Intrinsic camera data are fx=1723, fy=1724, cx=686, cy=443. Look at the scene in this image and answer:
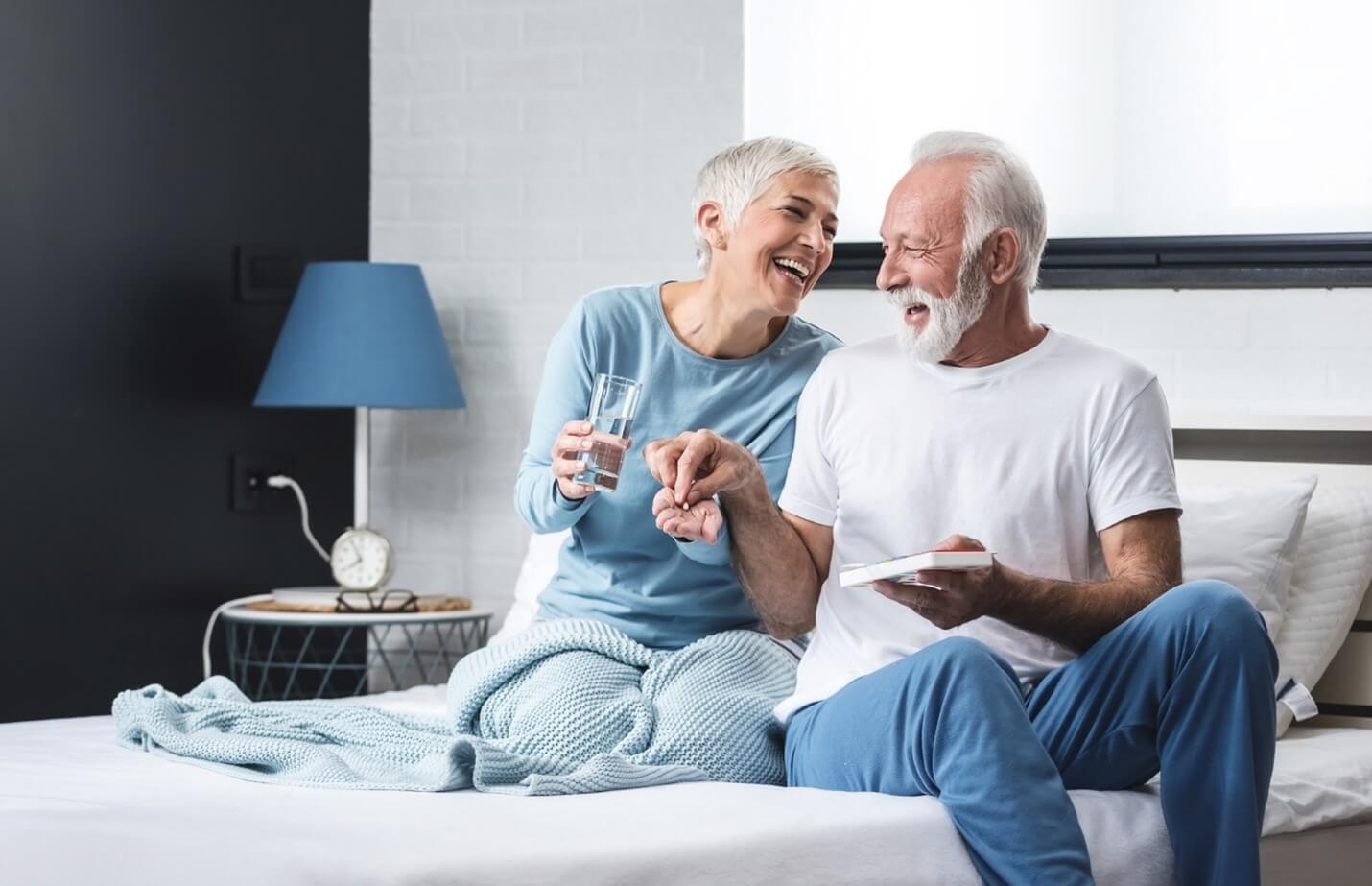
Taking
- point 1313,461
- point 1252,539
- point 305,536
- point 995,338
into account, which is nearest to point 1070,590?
point 995,338

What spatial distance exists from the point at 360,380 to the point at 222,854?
2.04 meters

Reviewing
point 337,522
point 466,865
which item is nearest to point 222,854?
point 466,865

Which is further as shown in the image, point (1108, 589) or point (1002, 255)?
point (1002, 255)

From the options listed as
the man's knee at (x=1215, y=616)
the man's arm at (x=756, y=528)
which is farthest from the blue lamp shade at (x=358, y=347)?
the man's knee at (x=1215, y=616)

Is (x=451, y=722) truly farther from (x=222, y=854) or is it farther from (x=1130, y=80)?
(x=1130, y=80)

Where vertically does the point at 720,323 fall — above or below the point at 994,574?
above

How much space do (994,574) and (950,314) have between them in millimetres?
401

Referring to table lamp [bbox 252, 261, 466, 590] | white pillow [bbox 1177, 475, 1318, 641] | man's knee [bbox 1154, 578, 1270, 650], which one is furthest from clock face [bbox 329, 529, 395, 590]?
man's knee [bbox 1154, 578, 1270, 650]

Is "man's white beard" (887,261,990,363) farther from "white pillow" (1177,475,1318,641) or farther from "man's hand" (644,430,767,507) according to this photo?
"white pillow" (1177,475,1318,641)

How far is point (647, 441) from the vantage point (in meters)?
2.35

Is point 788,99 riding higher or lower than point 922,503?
higher

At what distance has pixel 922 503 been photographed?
6.64 feet

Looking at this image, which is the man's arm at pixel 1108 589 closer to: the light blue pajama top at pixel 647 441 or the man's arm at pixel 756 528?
the man's arm at pixel 756 528

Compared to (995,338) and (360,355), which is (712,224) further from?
(360,355)
